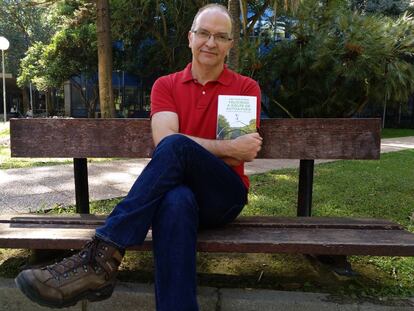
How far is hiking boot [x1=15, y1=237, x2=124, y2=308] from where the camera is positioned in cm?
181

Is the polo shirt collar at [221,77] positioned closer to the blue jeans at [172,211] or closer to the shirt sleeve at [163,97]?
the shirt sleeve at [163,97]

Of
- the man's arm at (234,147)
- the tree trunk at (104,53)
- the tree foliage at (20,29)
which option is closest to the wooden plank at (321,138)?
the man's arm at (234,147)

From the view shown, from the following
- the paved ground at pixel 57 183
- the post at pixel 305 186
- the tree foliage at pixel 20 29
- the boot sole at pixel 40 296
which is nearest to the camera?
the boot sole at pixel 40 296

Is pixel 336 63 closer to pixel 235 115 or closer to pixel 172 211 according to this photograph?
pixel 235 115

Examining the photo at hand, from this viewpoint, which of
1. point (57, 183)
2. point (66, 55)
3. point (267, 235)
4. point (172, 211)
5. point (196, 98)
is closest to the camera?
point (172, 211)

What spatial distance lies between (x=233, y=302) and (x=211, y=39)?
1550 millimetres

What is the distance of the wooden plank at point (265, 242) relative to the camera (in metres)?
2.17

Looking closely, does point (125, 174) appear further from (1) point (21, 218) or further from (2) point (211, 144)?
(2) point (211, 144)

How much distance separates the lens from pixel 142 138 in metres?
2.99

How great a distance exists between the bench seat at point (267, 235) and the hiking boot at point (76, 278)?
21cm

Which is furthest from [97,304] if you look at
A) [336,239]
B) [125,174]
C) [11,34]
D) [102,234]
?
[11,34]

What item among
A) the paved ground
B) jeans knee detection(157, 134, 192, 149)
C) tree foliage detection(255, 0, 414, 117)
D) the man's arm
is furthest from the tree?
jeans knee detection(157, 134, 192, 149)

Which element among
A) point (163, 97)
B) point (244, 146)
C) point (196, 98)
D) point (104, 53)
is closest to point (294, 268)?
point (244, 146)

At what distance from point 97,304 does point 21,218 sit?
736mm
